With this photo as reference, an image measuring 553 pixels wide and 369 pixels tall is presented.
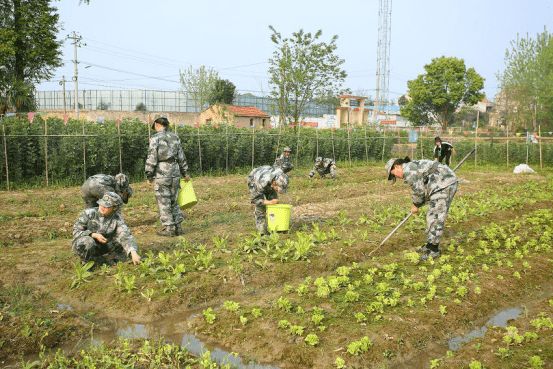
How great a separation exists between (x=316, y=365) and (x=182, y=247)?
11.7 feet

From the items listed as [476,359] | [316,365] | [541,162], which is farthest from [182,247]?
[541,162]

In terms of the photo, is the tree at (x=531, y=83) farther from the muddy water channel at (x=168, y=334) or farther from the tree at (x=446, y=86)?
the muddy water channel at (x=168, y=334)

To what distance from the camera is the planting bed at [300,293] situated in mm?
4035

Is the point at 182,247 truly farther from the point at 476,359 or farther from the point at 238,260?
the point at 476,359

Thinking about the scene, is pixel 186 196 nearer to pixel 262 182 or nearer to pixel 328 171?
pixel 262 182

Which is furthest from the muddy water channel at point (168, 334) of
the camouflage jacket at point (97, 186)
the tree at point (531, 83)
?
the tree at point (531, 83)

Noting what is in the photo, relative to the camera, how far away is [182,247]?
22.5ft

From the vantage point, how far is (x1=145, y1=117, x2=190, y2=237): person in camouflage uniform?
7.62 meters

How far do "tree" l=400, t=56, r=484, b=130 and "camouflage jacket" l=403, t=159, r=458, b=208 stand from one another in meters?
38.8

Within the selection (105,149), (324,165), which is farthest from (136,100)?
(324,165)

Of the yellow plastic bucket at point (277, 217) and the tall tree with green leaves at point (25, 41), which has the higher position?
the tall tree with green leaves at point (25, 41)

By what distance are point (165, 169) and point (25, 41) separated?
15.0 m

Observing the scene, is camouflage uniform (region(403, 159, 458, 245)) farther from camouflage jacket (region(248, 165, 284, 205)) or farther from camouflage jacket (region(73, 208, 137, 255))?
camouflage jacket (region(73, 208, 137, 255))

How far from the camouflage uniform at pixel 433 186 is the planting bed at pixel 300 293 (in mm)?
644
